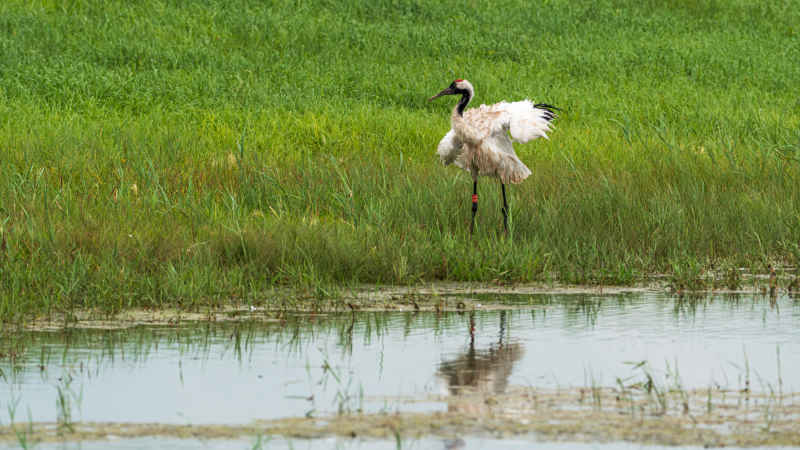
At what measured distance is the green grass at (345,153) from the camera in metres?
10.2

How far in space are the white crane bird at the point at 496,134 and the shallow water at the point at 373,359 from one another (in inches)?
136

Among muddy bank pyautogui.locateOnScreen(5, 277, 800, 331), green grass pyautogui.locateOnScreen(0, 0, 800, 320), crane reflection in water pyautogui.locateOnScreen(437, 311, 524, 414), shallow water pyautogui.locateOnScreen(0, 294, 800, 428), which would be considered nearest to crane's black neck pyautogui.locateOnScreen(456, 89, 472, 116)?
green grass pyautogui.locateOnScreen(0, 0, 800, 320)

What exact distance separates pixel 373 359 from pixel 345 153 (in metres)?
8.90

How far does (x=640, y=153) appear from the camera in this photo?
15086 mm

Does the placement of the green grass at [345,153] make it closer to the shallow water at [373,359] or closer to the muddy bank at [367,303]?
the muddy bank at [367,303]

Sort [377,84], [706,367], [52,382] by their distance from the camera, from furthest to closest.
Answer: [377,84]
[706,367]
[52,382]

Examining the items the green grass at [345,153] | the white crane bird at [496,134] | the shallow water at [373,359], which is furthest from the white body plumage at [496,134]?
the shallow water at [373,359]

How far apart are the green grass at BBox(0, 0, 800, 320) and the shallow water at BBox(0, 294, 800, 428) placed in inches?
42.3

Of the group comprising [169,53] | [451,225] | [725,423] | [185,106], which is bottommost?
[725,423]

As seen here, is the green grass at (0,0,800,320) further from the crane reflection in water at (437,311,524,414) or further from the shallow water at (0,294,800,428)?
the crane reflection in water at (437,311,524,414)

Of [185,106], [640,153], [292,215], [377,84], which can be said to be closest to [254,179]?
[292,215]

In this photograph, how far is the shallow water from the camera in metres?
6.20

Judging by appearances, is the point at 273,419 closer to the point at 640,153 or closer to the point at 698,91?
the point at 640,153

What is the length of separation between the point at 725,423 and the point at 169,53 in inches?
738
